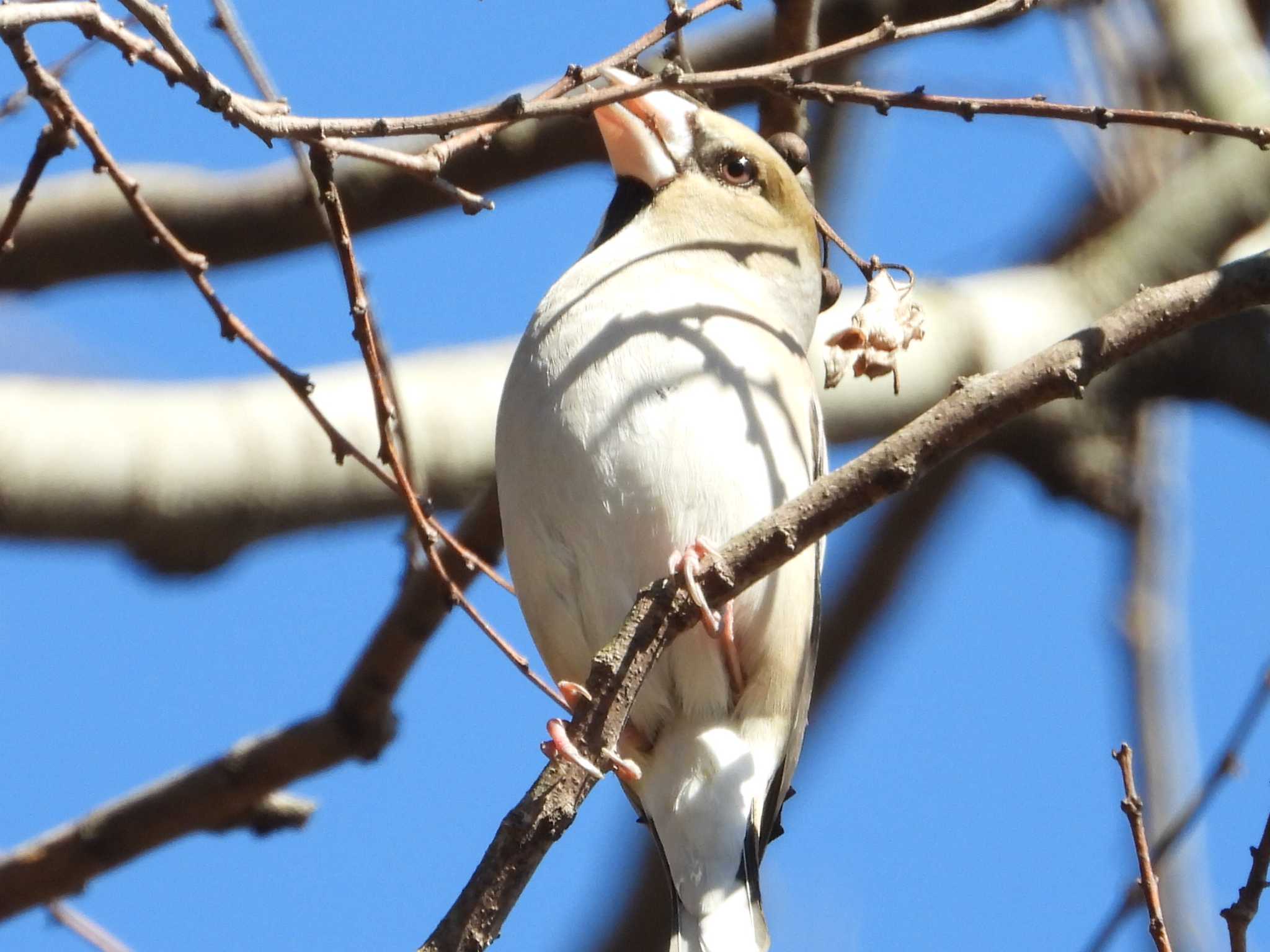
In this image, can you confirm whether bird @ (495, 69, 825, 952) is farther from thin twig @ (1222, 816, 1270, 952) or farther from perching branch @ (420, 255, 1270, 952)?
thin twig @ (1222, 816, 1270, 952)

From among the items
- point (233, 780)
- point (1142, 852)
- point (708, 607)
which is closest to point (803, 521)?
point (708, 607)

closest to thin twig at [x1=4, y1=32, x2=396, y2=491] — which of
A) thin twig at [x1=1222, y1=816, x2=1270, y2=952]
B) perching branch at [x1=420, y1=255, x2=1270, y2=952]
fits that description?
perching branch at [x1=420, y1=255, x2=1270, y2=952]

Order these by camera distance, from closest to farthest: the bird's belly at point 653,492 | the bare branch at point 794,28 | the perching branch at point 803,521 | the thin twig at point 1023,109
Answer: the perching branch at point 803,521 → the thin twig at point 1023,109 → the bird's belly at point 653,492 → the bare branch at point 794,28

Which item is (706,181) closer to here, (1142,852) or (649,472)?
(649,472)

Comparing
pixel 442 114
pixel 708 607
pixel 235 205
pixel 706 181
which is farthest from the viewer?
pixel 235 205

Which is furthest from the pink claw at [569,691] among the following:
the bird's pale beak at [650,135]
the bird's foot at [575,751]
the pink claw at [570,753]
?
the bird's pale beak at [650,135]

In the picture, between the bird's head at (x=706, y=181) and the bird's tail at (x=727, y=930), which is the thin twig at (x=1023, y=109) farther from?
the bird's tail at (x=727, y=930)

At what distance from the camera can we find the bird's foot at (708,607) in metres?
2.49

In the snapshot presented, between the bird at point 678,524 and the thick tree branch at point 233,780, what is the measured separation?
65cm

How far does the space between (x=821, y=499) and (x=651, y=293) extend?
122 cm

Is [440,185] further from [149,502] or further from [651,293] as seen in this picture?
[149,502]

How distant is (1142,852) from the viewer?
2338 mm

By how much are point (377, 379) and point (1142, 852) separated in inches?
57.8

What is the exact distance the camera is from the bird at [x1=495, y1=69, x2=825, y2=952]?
3.28 m
